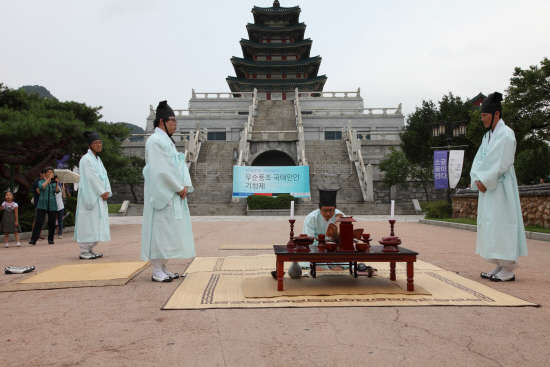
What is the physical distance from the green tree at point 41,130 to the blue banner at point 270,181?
30.4ft

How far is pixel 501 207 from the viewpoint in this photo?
5184 mm

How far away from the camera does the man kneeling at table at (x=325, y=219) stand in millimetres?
4926

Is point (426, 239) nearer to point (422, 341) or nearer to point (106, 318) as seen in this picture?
point (422, 341)

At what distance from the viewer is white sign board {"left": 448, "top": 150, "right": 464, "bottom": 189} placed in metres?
16.3

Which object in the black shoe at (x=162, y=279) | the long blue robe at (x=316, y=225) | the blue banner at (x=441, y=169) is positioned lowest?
the black shoe at (x=162, y=279)

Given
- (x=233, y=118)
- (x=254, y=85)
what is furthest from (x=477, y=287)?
(x=254, y=85)

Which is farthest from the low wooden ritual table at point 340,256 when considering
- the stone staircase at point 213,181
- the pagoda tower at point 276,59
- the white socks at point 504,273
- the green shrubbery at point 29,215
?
the pagoda tower at point 276,59

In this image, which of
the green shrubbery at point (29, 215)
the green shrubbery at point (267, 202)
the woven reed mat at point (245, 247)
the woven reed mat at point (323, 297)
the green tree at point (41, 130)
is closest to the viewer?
the woven reed mat at point (323, 297)

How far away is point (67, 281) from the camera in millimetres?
5086

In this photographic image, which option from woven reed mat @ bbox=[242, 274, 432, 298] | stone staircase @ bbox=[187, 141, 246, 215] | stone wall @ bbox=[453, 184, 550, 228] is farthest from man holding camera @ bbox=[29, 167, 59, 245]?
stone wall @ bbox=[453, 184, 550, 228]

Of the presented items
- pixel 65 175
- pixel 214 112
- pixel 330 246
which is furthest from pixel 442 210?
pixel 214 112

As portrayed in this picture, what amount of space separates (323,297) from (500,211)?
2556 millimetres

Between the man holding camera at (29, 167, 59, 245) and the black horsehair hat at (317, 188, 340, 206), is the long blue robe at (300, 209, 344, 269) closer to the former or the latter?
the black horsehair hat at (317, 188, 340, 206)

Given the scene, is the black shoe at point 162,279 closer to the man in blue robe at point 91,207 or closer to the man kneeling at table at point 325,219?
the man kneeling at table at point 325,219
